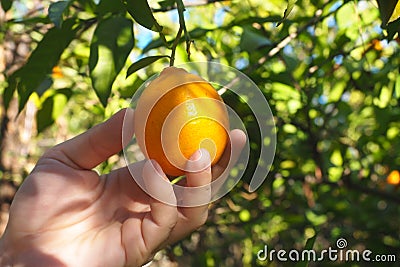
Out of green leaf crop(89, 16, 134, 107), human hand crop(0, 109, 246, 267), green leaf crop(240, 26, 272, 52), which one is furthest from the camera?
green leaf crop(240, 26, 272, 52)

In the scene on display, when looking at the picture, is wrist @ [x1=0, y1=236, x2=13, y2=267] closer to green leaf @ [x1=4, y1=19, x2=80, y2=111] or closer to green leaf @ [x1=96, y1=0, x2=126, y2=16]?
green leaf @ [x1=4, y1=19, x2=80, y2=111]

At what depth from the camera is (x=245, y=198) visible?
1506 millimetres

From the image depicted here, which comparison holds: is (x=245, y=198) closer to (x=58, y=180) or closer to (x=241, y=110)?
(x=241, y=110)

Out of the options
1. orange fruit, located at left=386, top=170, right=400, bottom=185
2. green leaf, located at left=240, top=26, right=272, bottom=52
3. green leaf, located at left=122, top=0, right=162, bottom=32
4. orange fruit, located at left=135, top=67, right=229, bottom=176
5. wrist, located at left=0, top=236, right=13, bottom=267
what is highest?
green leaf, located at left=122, top=0, right=162, bottom=32

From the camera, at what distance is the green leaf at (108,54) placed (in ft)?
2.74

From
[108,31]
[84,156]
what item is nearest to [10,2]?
[108,31]

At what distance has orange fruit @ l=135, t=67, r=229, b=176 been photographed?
61 cm

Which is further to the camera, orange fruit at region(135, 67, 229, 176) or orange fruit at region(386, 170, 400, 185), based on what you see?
orange fruit at region(386, 170, 400, 185)

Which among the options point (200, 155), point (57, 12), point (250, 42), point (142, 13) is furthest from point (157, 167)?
point (250, 42)

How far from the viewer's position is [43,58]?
2.84ft

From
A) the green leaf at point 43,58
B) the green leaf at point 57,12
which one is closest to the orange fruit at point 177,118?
the green leaf at point 57,12

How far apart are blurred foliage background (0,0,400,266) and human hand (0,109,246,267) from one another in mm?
106

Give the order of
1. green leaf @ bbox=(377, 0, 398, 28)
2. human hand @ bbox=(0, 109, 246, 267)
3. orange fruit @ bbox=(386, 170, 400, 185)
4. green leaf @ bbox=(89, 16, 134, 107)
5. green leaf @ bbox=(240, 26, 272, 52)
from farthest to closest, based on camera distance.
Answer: orange fruit @ bbox=(386, 170, 400, 185) < green leaf @ bbox=(240, 26, 272, 52) < green leaf @ bbox=(89, 16, 134, 107) < human hand @ bbox=(0, 109, 246, 267) < green leaf @ bbox=(377, 0, 398, 28)

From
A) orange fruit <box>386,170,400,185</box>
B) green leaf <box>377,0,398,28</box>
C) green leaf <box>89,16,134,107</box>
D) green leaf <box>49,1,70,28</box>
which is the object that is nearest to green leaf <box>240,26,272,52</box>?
green leaf <box>89,16,134,107</box>
